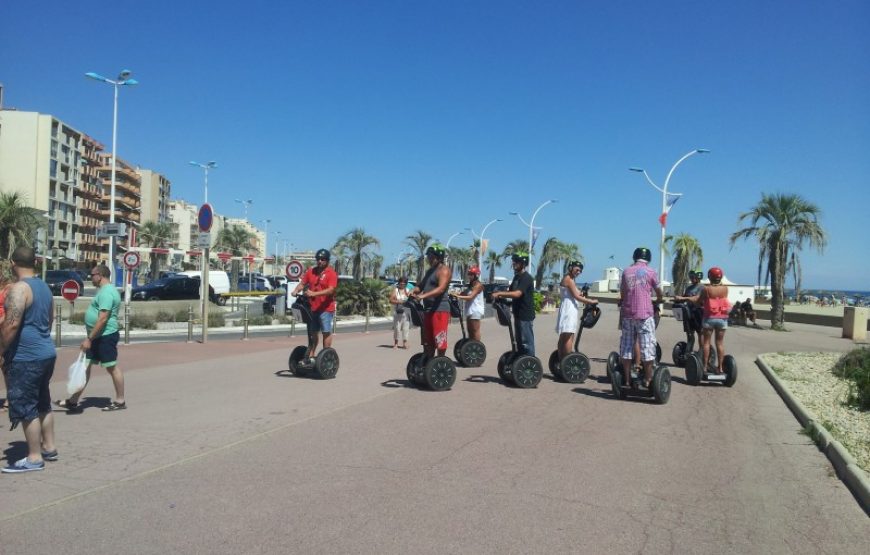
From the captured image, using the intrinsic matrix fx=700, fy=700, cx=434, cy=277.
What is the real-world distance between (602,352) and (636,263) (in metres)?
7.44

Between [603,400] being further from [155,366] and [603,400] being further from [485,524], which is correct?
[155,366]

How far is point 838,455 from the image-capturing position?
6.43 metres

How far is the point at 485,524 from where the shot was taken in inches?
179

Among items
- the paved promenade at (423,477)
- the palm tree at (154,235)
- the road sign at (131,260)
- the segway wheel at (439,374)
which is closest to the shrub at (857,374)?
the paved promenade at (423,477)

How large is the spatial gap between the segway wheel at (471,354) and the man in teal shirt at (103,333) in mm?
5958

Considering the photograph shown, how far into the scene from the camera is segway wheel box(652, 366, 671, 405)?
29.3ft

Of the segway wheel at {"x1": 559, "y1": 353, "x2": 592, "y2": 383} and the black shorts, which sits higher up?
the black shorts

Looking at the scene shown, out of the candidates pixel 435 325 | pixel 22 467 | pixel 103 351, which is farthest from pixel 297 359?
pixel 22 467

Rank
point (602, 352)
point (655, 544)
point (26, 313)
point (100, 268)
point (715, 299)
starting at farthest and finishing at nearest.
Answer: point (602, 352)
point (715, 299)
point (100, 268)
point (26, 313)
point (655, 544)

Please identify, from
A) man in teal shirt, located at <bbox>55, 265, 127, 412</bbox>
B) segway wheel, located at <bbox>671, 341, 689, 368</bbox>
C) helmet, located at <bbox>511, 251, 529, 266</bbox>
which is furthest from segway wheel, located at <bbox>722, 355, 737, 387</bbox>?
man in teal shirt, located at <bbox>55, 265, 127, 412</bbox>

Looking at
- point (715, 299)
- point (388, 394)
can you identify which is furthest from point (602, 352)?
point (388, 394)

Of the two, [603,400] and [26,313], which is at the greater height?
[26,313]

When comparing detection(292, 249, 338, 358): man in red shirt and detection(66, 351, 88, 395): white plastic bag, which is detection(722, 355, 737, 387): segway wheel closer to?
detection(292, 249, 338, 358): man in red shirt

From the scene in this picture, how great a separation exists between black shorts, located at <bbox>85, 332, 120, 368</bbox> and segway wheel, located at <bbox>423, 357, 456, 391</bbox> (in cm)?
386
